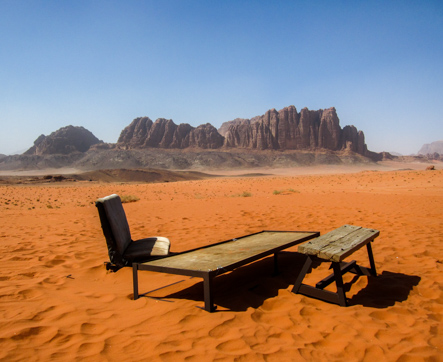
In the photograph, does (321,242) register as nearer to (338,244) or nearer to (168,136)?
(338,244)

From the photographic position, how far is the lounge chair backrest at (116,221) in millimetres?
4617

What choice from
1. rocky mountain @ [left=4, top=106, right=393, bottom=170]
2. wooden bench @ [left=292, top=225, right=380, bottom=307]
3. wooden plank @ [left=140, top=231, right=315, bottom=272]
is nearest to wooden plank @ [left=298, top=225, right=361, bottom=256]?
wooden bench @ [left=292, top=225, right=380, bottom=307]

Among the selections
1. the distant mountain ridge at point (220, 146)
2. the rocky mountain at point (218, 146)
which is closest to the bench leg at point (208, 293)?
the rocky mountain at point (218, 146)

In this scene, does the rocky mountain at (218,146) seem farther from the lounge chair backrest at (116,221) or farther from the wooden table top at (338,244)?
the wooden table top at (338,244)

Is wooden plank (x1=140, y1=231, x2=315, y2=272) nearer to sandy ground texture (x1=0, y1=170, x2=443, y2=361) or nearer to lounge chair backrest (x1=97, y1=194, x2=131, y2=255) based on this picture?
sandy ground texture (x1=0, y1=170, x2=443, y2=361)

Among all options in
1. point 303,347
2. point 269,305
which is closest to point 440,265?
point 269,305

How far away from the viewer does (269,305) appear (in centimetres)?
368

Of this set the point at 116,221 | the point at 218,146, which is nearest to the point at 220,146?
the point at 218,146

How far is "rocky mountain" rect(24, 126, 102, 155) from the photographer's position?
132 m

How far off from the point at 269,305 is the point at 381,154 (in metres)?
165

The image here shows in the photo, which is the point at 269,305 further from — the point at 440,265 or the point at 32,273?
the point at 32,273

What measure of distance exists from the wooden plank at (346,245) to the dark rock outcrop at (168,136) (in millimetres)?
126873

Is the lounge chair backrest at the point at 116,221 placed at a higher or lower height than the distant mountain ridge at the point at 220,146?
lower

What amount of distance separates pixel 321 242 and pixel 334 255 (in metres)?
0.58
